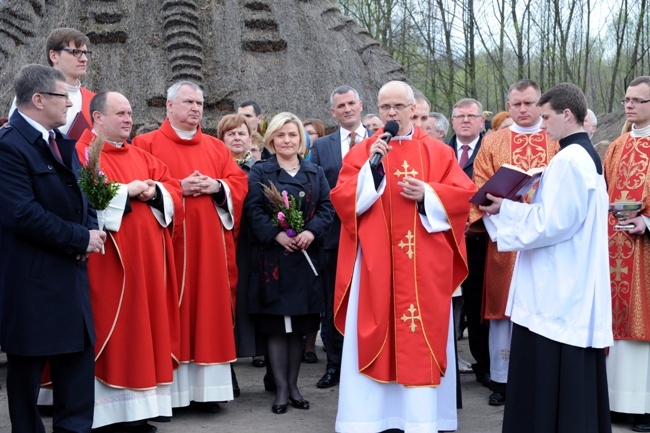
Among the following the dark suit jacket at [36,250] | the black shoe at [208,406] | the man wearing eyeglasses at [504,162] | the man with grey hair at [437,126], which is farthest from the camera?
the man with grey hair at [437,126]

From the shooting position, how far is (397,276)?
205 inches

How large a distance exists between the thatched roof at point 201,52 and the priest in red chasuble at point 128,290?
10799mm

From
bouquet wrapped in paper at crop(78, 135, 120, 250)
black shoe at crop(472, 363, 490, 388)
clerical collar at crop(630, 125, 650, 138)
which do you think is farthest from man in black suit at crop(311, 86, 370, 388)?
clerical collar at crop(630, 125, 650, 138)

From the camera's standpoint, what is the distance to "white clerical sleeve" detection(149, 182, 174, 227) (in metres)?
5.50

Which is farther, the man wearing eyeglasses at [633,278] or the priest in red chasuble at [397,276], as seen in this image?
the man wearing eyeglasses at [633,278]

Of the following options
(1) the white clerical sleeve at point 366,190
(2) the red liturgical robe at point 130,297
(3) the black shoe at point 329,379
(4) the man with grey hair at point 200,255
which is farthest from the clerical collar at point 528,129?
(2) the red liturgical robe at point 130,297

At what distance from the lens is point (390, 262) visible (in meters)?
5.23

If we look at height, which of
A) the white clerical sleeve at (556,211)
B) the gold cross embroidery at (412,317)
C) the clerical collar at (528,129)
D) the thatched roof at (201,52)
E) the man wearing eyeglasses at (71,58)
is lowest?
the gold cross embroidery at (412,317)

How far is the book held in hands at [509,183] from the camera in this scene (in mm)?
4613

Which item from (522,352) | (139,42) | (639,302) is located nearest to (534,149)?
(639,302)

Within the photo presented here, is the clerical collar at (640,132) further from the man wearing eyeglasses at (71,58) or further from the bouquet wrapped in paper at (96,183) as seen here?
the man wearing eyeglasses at (71,58)

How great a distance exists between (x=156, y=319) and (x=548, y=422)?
2.57 metres

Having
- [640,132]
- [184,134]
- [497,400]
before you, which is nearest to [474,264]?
[497,400]

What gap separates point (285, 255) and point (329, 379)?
131cm
